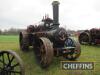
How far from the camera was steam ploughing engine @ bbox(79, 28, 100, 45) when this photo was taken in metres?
19.7

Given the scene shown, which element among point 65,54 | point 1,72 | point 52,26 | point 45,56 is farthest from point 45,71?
point 1,72

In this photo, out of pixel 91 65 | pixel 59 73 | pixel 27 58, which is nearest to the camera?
pixel 91 65

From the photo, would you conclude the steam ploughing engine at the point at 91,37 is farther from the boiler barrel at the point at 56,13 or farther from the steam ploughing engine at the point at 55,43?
the boiler barrel at the point at 56,13

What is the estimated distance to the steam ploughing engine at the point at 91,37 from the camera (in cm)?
1972

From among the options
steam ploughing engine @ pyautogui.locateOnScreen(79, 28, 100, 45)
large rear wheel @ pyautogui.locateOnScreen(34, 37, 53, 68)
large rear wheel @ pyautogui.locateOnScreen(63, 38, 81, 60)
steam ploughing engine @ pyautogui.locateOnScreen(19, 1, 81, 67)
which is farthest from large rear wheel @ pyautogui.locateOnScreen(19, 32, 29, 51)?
steam ploughing engine @ pyautogui.locateOnScreen(79, 28, 100, 45)

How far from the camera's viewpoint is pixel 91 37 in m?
20.2

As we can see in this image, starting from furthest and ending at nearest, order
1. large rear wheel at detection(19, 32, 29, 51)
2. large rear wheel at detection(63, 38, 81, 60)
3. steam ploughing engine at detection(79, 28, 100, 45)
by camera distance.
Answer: steam ploughing engine at detection(79, 28, 100, 45) < large rear wheel at detection(19, 32, 29, 51) < large rear wheel at detection(63, 38, 81, 60)

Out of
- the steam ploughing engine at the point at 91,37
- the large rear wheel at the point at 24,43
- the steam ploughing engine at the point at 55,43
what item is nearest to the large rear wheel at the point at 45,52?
the steam ploughing engine at the point at 55,43

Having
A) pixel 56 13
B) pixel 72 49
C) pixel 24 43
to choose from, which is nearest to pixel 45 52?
pixel 72 49

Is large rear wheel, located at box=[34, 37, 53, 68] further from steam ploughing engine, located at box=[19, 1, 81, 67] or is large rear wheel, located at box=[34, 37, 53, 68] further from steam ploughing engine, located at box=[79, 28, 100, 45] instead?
steam ploughing engine, located at box=[79, 28, 100, 45]

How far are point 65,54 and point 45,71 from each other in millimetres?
1635

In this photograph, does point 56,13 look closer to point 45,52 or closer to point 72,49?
point 72,49

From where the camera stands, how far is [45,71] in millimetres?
10945

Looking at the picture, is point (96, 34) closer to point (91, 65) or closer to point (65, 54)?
point (65, 54)
